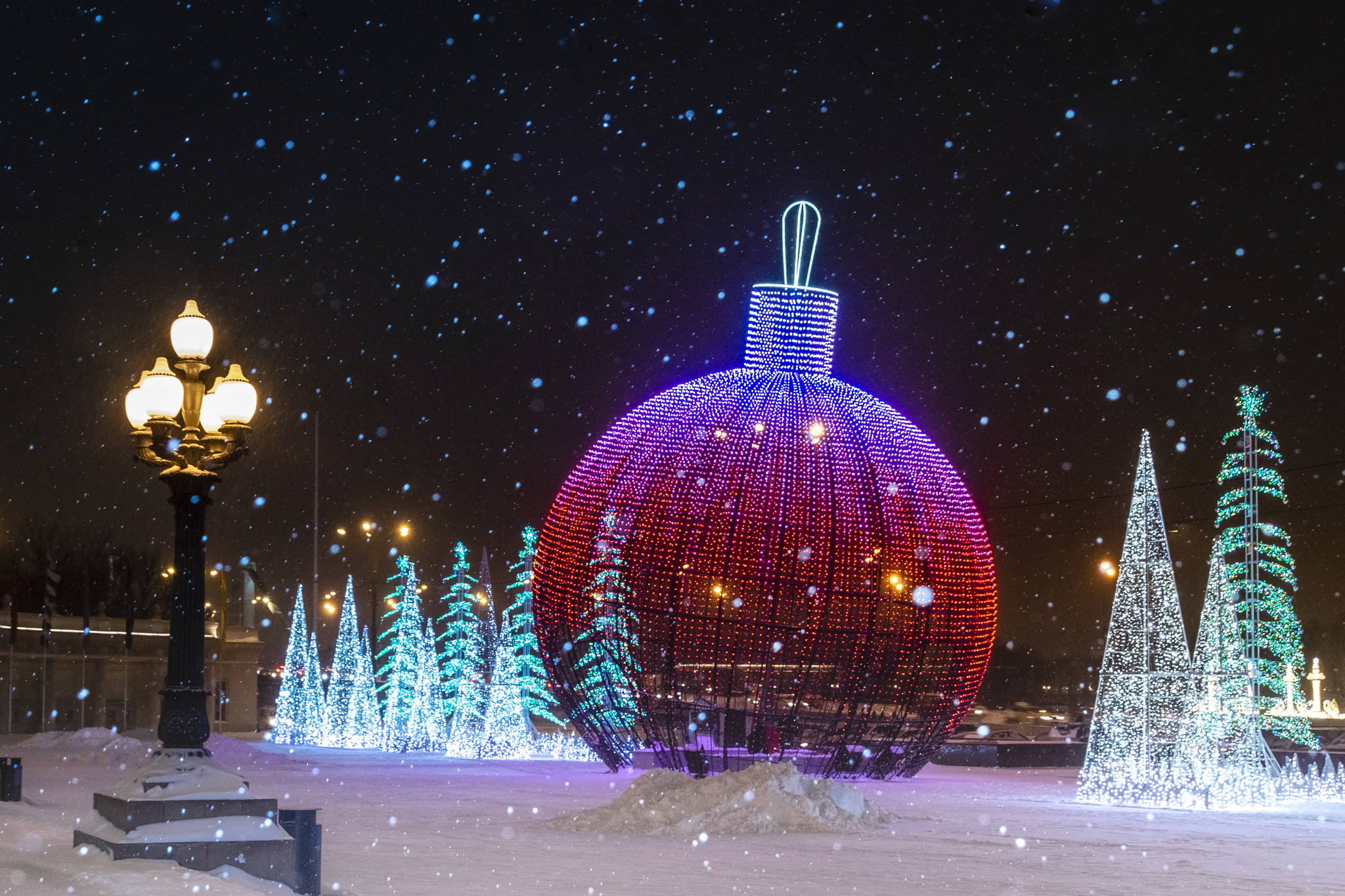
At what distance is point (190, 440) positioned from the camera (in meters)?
8.98

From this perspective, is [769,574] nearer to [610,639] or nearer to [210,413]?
[610,639]

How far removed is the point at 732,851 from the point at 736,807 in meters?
1.44

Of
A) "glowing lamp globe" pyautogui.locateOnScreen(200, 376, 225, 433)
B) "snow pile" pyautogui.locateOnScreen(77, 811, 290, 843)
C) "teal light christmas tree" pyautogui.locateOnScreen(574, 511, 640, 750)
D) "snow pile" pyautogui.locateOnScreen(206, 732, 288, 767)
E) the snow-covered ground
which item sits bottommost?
"snow pile" pyautogui.locateOnScreen(206, 732, 288, 767)

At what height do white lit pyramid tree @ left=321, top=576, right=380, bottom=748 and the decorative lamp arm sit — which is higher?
the decorative lamp arm

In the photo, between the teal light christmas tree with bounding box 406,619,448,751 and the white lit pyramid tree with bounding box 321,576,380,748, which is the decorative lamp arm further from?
the white lit pyramid tree with bounding box 321,576,380,748

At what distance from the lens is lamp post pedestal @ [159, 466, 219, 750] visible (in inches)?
336

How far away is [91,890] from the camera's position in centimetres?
733

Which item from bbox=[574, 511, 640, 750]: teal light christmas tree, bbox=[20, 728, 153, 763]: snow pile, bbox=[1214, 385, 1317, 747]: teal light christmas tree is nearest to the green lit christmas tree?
bbox=[1214, 385, 1317, 747]: teal light christmas tree

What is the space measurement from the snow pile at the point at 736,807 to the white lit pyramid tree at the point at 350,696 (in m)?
22.3

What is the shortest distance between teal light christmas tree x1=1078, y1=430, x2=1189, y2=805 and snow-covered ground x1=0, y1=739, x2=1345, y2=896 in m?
0.86

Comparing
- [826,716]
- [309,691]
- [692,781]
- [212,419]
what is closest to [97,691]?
[309,691]

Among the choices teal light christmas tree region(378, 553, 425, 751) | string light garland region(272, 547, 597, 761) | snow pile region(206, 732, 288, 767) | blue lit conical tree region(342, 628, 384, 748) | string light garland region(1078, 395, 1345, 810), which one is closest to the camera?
string light garland region(1078, 395, 1345, 810)

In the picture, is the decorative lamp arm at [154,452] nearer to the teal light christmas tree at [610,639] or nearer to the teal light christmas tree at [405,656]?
the teal light christmas tree at [610,639]

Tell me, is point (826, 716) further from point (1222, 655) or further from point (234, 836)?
point (234, 836)
